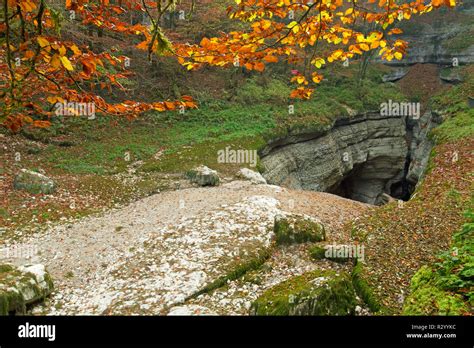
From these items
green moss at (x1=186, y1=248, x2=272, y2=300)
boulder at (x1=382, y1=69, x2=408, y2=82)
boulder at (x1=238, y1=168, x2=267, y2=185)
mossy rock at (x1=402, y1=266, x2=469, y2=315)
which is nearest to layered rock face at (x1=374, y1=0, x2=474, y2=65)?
boulder at (x1=382, y1=69, x2=408, y2=82)

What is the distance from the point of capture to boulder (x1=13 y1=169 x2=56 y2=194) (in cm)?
1420

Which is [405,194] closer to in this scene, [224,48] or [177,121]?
[177,121]

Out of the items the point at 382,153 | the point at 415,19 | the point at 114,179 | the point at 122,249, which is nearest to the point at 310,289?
the point at 122,249

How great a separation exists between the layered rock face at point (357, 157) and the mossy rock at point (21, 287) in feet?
49.3

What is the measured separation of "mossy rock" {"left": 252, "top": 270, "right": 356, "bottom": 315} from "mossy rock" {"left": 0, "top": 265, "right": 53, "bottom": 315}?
5.40m

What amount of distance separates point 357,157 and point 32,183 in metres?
23.9

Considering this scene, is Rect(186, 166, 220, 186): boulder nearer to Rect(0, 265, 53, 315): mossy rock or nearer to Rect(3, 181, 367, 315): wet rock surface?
Rect(3, 181, 367, 315): wet rock surface

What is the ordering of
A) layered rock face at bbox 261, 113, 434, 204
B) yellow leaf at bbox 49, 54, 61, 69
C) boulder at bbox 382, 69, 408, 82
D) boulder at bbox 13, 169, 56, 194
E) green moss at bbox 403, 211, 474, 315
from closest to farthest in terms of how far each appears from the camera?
1. yellow leaf at bbox 49, 54, 61, 69
2. green moss at bbox 403, 211, 474, 315
3. boulder at bbox 13, 169, 56, 194
4. layered rock face at bbox 261, 113, 434, 204
5. boulder at bbox 382, 69, 408, 82

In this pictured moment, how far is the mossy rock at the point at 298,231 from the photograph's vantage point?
10609 mm

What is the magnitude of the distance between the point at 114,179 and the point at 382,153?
22.8 m

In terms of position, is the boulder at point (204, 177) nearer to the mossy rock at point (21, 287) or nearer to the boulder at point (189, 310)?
the mossy rock at point (21, 287)

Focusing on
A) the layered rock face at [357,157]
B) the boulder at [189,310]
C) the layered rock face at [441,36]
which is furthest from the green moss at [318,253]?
the layered rock face at [441,36]

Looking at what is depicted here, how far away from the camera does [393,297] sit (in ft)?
25.0

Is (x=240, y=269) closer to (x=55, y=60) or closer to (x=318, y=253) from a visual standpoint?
(x=318, y=253)
